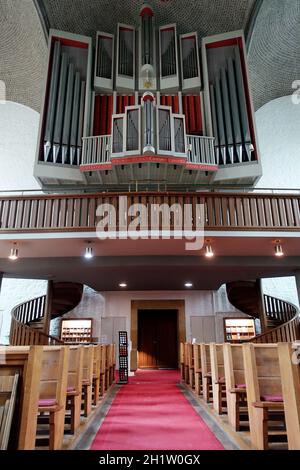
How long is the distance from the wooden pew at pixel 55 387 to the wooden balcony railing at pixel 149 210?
3.97 m

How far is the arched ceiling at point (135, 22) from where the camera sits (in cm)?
988

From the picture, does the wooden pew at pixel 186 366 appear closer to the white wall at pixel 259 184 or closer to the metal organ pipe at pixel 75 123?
the white wall at pixel 259 184

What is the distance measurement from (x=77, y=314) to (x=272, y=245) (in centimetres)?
723

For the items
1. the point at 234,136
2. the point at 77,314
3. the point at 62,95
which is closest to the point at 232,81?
the point at 234,136

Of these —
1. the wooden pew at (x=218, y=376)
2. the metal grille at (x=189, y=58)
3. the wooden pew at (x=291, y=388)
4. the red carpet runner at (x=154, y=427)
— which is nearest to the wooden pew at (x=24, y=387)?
the red carpet runner at (x=154, y=427)

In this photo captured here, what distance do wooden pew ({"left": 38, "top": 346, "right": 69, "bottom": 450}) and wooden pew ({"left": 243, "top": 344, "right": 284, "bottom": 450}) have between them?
1.60 metres

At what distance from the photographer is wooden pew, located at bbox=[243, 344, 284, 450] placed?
2.77 m

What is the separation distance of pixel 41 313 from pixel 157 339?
4652 millimetres

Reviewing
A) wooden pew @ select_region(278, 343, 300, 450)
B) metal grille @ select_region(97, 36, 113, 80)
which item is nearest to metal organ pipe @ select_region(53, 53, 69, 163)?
metal grille @ select_region(97, 36, 113, 80)

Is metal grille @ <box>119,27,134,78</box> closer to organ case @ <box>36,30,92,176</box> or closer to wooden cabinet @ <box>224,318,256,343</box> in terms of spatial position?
organ case @ <box>36,30,92,176</box>

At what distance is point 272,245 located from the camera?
7.31 metres

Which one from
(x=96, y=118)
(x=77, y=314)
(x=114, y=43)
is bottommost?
(x=77, y=314)

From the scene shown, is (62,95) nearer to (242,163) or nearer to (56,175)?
(56,175)

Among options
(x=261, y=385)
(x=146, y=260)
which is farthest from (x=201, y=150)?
(x=261, y=385)
